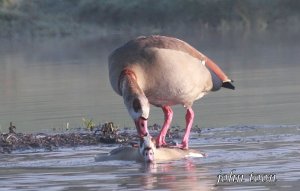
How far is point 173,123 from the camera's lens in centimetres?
1523

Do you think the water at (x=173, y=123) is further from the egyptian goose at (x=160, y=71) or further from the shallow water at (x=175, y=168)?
the egyptian goose at (x=160, y=71)

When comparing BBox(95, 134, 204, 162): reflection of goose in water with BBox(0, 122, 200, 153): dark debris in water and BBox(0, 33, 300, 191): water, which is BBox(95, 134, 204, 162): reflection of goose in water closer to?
BBox(0, 33, 300, 191): water

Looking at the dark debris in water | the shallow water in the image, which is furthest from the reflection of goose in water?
the dark debris in water

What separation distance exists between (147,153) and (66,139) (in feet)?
8.38

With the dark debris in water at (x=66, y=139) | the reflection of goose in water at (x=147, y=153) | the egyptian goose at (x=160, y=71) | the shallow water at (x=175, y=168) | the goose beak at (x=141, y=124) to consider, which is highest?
the egyptian goose at (x=160, y=71)

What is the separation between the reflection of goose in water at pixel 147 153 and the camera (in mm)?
11234

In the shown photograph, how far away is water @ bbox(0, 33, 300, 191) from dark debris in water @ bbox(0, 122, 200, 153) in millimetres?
309

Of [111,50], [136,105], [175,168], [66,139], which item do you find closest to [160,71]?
[136,105]

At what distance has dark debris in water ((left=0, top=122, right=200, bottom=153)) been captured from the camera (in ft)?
43.6

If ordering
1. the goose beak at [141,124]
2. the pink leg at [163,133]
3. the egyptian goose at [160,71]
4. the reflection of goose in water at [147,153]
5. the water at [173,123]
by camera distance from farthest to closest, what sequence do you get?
the pink leg at [163,133]
the egyptian goose at [160,71]
the reflection of goose in water at [147,153]
the goose beak at [141,124]
the water at [173,123]

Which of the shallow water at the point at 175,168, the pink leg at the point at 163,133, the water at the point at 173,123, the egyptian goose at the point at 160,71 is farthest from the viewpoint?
the pink leg at the point at 163,133

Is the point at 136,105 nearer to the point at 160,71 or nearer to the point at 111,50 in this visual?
the point at 160,71

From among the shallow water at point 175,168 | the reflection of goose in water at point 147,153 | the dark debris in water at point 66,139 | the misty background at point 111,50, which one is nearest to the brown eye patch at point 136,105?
the reflection of goose in water at point 147,153

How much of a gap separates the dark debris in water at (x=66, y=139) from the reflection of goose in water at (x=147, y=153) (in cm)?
148
